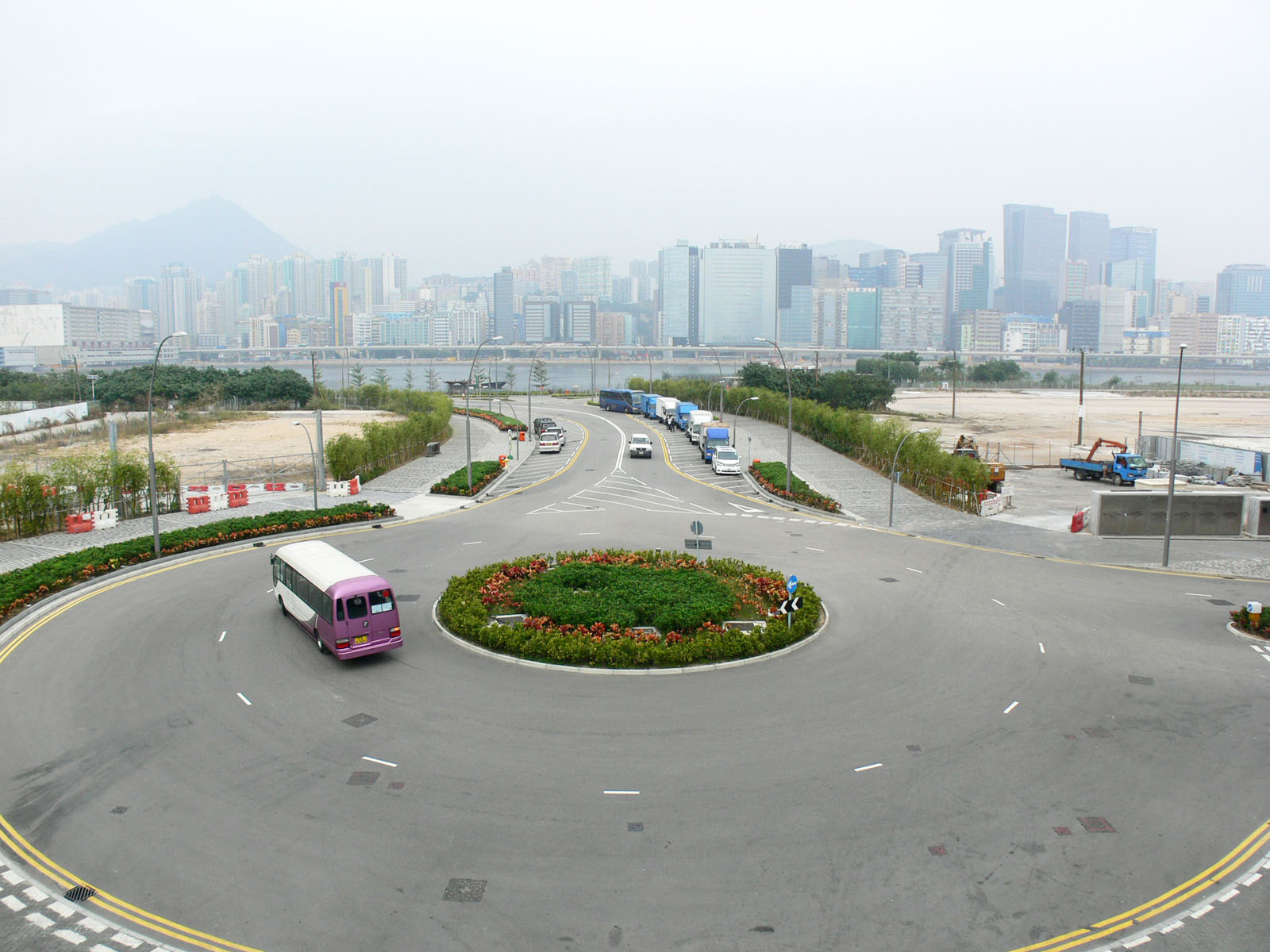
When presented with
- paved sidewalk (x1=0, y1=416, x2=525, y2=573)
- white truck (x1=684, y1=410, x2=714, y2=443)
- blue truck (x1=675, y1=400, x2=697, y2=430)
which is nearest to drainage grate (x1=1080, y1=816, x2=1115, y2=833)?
paved sidewalk (x1=0, y1=416, x2=525, y2=573)

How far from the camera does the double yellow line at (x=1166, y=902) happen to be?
34.6 feet

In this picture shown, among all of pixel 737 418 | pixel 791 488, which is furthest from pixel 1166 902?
pixel 737 418

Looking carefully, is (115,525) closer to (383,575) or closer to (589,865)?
(383,575)

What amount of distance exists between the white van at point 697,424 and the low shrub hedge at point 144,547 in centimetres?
3004

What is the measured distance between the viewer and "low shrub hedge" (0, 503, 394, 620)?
24000 mm

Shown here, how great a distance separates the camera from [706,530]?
3447 centimetres

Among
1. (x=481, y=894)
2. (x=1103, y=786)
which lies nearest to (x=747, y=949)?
(x=481, y=894)

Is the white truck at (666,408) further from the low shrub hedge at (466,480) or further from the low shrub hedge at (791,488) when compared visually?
the low shrub hedge at (466,480)

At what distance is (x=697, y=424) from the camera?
64000 millimetres

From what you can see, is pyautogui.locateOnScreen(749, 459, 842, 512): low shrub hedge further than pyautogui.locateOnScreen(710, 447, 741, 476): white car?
No

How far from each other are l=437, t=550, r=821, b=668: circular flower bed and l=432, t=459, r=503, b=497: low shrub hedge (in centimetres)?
1710

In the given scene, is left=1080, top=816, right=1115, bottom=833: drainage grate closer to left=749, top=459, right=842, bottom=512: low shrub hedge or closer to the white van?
left=749, top=459, right=842, bottom=512: low shrub hedge

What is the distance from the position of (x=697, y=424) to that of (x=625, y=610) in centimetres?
4326

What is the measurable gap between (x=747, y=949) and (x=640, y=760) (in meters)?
4.83
